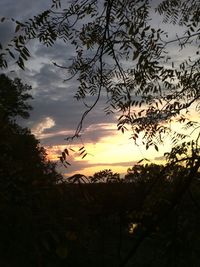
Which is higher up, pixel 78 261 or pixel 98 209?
pixel 98 209

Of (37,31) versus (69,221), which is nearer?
(69,221)

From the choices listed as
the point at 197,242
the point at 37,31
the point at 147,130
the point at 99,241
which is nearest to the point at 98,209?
the point at 99,241

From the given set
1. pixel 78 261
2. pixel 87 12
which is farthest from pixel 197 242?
pixel 78 261

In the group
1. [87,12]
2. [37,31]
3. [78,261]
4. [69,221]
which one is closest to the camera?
[69,221]

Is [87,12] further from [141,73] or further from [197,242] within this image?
[197,242]

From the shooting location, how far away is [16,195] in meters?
4.44

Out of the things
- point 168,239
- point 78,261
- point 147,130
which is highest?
point 147,130

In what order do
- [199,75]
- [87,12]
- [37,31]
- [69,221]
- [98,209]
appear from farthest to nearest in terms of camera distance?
[98,209], [199,75], [87,12], [37,31], [69,221]

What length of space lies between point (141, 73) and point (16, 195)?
5.25 feet

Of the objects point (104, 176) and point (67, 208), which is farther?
point (104, 176)

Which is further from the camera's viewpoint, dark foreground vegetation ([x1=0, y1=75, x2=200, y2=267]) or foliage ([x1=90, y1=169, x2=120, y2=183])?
foliage ([x1=90, y1=169, x2=120, y2=183])

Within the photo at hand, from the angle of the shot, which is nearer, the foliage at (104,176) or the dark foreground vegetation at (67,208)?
the dark foreground vegetation at (67,208)

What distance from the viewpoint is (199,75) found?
574cm

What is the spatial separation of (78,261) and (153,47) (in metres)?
11.2
